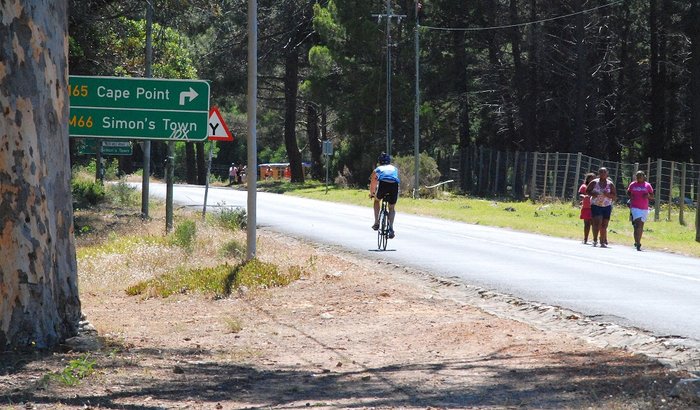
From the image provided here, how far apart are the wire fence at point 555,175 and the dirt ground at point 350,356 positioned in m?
19.7

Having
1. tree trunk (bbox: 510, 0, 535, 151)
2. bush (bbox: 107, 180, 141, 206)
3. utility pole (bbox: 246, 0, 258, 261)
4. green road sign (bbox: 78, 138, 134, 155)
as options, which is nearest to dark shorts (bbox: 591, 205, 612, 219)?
utility pole (bbox: 246, 0, 258, 261)

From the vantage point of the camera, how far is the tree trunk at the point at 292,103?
64.5 metres

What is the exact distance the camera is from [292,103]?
6606 centimetres

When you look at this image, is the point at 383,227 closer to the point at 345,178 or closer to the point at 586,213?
the point at 586,213

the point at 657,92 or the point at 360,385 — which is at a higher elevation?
the point at 657,92

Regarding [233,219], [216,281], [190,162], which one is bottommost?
[216,281]

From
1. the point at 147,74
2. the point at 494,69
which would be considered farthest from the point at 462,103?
the point at 147,74

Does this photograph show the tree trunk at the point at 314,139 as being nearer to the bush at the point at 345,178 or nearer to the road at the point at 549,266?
the bush at the point at 345,178

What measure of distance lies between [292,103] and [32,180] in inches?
2254

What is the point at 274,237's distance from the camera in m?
24.7

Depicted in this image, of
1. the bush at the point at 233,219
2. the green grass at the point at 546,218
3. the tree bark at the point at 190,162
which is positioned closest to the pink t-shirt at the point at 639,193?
the green grass at the point at 546,218

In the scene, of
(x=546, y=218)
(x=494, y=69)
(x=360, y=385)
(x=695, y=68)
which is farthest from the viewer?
(x=494, y=69)

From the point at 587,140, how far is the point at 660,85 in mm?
4758

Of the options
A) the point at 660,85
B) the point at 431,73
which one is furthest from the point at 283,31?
the point at 660,85
